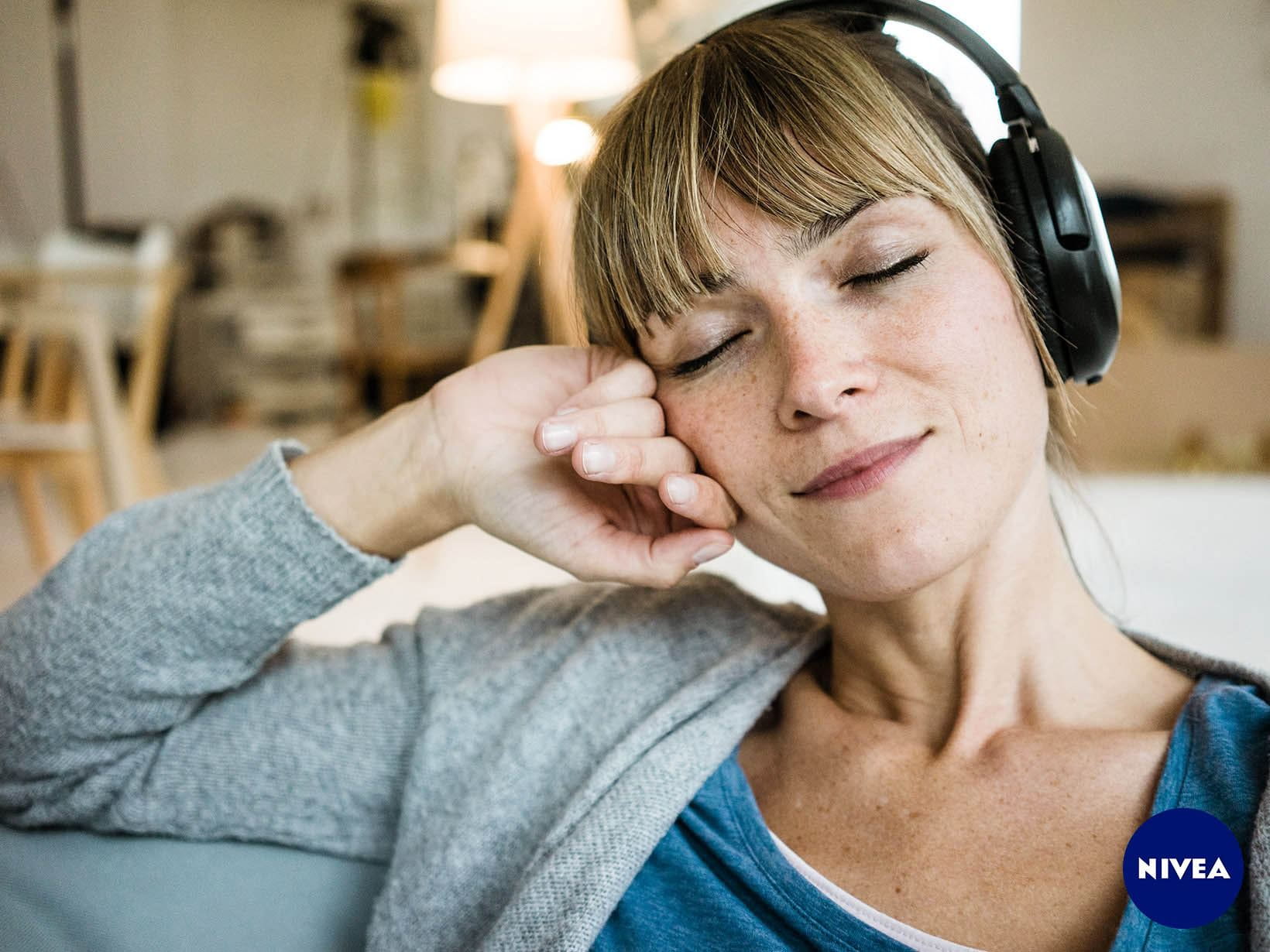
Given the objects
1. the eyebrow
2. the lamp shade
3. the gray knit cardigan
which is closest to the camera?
the eyebrow

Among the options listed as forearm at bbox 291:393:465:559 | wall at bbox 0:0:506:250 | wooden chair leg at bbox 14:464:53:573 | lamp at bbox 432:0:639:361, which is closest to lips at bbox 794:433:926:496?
forearm at bbox 291:393:465:559

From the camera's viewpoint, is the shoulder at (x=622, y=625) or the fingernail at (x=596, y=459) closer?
the fingernail at (x=596, y=459)

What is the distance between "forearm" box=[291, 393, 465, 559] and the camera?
34.2 inches

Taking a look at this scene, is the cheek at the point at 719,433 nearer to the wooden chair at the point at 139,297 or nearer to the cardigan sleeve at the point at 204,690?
the cardigan sleeve at the point at 204,690

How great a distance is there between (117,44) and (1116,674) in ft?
25.5

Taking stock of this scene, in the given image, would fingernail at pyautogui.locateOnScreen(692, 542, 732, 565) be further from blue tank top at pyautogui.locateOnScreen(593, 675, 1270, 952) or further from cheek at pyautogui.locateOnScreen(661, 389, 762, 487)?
blue tank top at pyautogui.locateOnScreen(593, 675, 1270, 952)

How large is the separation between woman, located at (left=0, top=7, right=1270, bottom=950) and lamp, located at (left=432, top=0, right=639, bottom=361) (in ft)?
4.67

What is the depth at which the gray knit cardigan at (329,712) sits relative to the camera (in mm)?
831

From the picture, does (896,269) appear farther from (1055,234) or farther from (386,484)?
(386,484)

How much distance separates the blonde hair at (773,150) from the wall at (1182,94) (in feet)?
17.0

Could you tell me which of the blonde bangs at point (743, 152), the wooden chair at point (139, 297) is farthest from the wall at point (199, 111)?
the blonde bangs at point (743, 152)

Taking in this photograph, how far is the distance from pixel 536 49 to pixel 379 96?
18.6 ft

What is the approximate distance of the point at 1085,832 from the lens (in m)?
0.71

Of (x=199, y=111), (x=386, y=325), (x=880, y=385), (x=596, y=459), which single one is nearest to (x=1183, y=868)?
(x=880, y=385)
